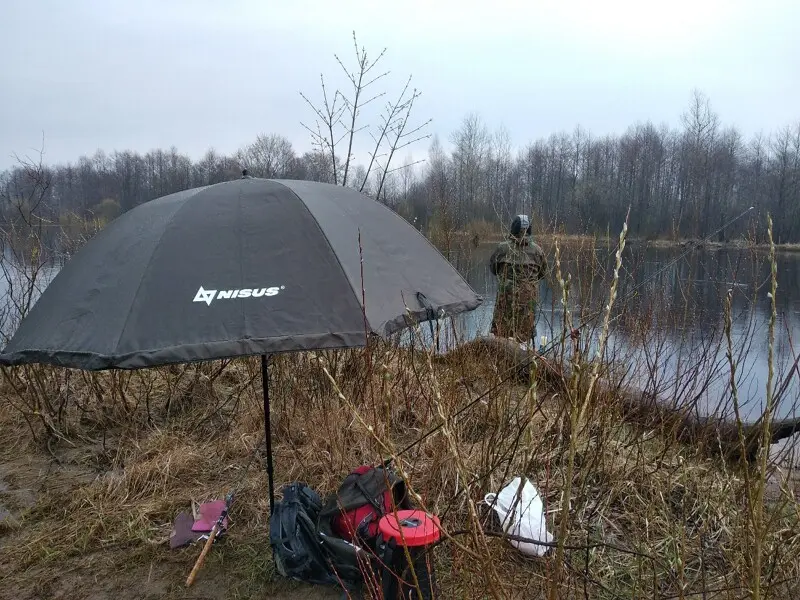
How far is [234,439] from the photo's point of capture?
4.32 meters

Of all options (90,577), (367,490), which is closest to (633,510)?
(367,490)

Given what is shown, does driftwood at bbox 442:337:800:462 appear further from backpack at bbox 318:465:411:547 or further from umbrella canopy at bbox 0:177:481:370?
umbrella canopy at bbox 0:177:481:370

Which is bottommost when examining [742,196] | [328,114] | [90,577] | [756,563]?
[90,577]

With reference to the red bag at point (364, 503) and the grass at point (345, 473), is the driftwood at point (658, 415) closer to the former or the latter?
the grass at point (345, 473)

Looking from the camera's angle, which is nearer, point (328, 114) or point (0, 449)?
point (0, 449)

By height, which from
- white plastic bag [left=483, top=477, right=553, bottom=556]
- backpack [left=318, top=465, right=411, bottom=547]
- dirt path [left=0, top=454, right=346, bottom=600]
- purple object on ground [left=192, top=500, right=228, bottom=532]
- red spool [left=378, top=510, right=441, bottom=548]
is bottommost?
dirt path [left=0, top=454, right=346, bottom=600]

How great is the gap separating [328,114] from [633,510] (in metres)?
4.68

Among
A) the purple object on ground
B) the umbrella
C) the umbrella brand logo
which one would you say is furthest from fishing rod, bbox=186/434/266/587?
the umbrella brand logo

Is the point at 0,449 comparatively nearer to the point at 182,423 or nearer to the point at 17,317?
the point at 182,423

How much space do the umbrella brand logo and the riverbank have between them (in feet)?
1.89

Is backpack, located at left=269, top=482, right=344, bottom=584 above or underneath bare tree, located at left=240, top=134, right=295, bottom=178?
underneath

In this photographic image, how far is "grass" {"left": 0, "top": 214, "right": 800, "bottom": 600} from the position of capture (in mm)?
2529

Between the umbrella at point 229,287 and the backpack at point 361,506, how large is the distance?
76 centimetres

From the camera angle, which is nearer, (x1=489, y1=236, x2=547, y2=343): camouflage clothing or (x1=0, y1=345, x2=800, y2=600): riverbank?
(x1=0, y1=345, x2=800, y2=600): riverbank
